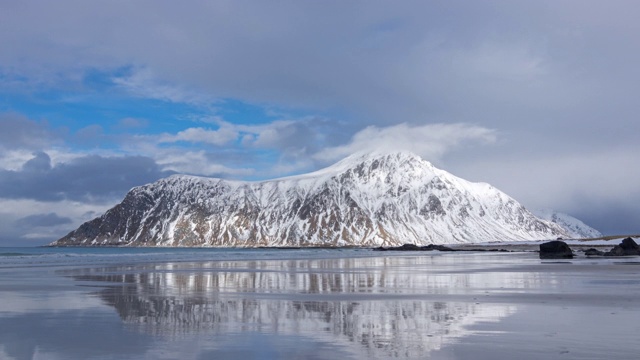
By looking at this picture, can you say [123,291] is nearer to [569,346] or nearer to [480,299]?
[480,299]

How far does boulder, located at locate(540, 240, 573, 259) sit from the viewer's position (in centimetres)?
8825

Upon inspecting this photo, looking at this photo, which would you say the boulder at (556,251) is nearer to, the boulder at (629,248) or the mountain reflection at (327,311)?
the boulder at (629,248)

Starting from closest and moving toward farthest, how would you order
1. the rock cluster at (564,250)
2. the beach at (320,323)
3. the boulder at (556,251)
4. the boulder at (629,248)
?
1. the beach at (320,323)
2. the boulder at (556,251)
3. the rock cluster at (564,250)
4. the boulder at (629,248)

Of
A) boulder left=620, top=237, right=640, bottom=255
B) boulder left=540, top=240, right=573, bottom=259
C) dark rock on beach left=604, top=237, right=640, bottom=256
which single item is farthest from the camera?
boulder left=620, top=237, right=640, bottom=255

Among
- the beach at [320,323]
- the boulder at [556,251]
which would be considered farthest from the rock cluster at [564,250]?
→ the beach at [320,323]

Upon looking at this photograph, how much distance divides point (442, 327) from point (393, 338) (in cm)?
266

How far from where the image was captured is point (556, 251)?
90125 millimetres

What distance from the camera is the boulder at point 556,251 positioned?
290ft

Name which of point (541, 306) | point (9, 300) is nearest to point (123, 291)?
point (9, 300)

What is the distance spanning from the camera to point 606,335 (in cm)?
1653

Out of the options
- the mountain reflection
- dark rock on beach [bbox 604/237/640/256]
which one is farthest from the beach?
dark rock on beach [bbox 604/237/640/256]

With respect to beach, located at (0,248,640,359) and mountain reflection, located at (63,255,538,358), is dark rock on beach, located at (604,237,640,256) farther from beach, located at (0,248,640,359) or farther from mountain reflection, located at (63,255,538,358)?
beach, located at (0,248,640,359)

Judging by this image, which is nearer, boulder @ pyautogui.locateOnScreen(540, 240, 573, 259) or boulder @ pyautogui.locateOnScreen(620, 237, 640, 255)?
boulder @ pyautogui.locateOnScreen(540, 240, 573, 259)

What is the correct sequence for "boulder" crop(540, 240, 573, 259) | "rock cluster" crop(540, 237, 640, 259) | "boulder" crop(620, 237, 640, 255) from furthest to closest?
"boulder" crop(620, 237, 640, 255), "rock cluster" crop(540, 237, 640, 259), "boulder" crop(540, 240, 573, 259)
